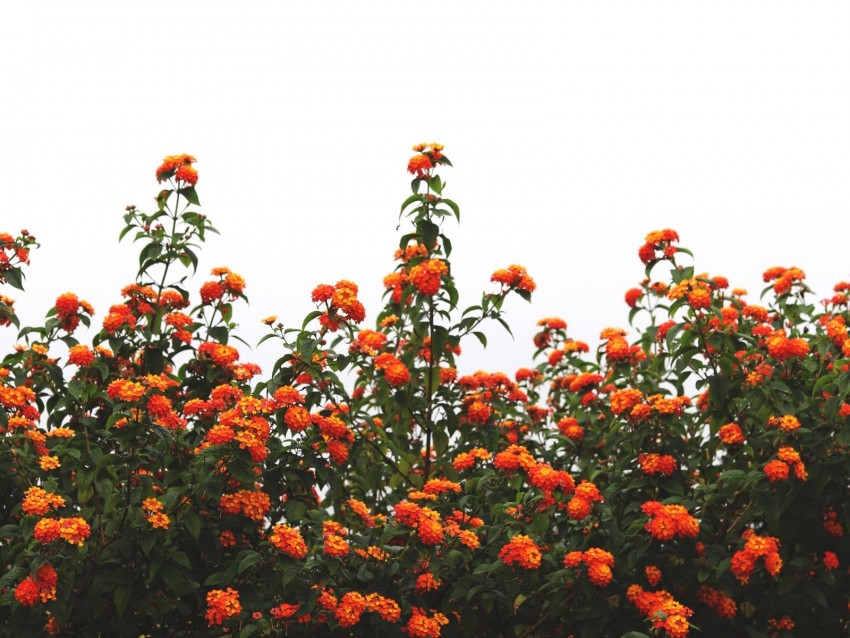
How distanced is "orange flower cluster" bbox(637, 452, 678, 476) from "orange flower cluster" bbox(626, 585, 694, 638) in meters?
0.56

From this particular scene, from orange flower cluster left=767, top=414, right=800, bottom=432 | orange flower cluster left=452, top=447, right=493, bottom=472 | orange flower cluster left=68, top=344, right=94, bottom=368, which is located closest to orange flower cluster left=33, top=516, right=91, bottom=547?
orange flower cluster left=68, top=344, right=94, bottom=368

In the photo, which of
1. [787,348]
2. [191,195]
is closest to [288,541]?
[191,195]

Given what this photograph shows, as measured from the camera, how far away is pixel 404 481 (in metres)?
6.02

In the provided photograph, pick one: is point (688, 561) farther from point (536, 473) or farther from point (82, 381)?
point (82, 381)

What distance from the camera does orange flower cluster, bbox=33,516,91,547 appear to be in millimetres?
4035

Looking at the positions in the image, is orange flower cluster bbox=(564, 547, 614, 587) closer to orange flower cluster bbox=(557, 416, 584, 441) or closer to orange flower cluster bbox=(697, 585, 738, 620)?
orange flower cluster bbox=(697, 585, 738, 620)

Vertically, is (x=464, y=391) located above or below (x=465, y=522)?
above

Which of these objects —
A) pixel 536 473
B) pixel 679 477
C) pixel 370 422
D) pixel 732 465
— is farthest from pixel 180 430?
pixel 732 465

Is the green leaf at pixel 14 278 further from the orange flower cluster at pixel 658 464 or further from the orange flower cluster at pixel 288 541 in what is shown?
the orange flower cluster at pixel 658 464

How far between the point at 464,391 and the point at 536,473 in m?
1.48

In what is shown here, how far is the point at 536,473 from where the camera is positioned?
15.2 feet

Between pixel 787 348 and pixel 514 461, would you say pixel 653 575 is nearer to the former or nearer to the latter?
pixel 514 461

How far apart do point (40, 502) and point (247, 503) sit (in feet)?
2.78

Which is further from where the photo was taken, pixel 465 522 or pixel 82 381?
pixel 82 381
